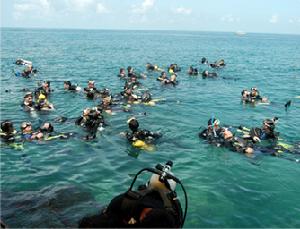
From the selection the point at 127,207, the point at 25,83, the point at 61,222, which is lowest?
the point at 25,83

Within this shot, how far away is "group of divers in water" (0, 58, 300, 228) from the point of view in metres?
4.77

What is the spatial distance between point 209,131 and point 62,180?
26.8 ft

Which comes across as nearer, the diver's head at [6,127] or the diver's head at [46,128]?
the diver's head at [6,127]

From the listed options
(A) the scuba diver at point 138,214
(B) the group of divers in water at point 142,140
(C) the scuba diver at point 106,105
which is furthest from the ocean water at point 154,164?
(A) the scuba diver at point 138,214

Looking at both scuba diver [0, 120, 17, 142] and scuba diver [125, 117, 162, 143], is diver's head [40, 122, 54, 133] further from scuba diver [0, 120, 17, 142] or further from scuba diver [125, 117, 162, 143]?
scuba diver [125, 117, 162, 143]

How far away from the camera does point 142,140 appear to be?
17.8 meters

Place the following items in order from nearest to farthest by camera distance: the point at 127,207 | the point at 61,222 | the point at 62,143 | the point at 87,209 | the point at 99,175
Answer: the point at 127,207, the point at 61,222, the point at 87,209, the point at 99,175, the point at 62,143

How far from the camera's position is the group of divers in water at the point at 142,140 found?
4.77 meters

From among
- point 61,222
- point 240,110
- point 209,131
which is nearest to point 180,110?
point 240,110

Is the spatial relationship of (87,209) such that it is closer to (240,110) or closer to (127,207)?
(127,207)

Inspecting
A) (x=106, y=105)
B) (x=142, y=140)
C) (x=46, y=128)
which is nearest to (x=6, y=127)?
(x=46, y=128)

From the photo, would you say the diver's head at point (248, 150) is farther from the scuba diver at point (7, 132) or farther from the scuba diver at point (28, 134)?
the scuba diver at point (7, 132)

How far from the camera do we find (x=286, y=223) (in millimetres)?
11562

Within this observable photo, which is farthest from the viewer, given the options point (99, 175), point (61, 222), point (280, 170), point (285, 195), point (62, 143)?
point (62, 143)
